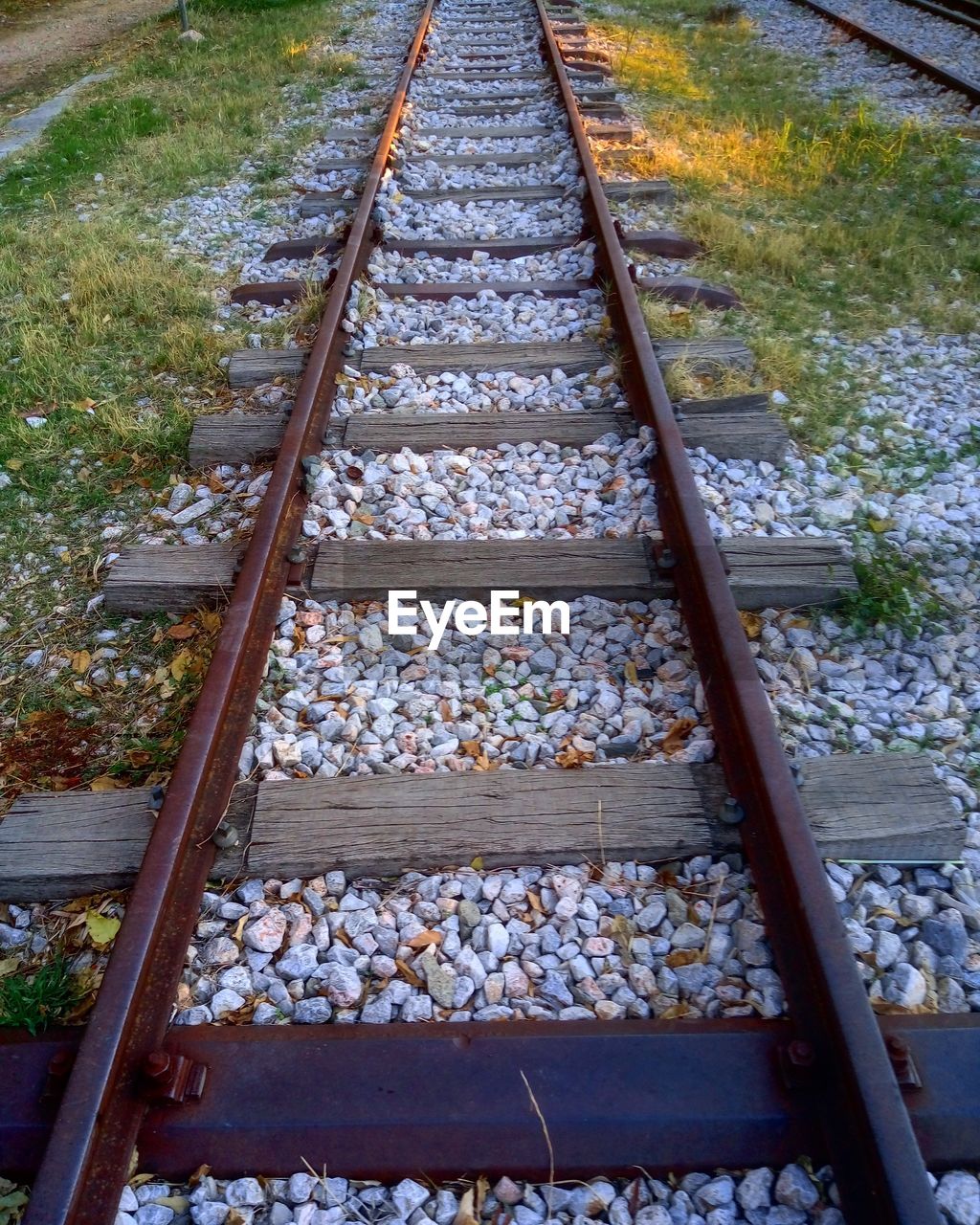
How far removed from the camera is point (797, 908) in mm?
1914

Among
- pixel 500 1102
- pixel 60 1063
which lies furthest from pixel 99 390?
pixel 500 1102

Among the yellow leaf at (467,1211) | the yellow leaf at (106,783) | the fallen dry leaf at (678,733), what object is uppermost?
the yellow leaf at (106,783)

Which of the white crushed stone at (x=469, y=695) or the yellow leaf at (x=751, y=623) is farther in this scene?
the yellow leaf at (x=751, y=623)

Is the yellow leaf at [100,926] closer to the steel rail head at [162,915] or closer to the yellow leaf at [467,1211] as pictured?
the steel rail head at [162,915]

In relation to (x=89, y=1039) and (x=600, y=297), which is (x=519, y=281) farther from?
(x=89, y=1039)

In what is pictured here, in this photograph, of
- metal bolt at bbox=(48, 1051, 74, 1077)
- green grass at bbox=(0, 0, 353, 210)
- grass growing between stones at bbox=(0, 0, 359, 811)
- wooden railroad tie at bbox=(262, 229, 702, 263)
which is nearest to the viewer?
metal bolt at bbox=(48, 1051, 74, 1077)

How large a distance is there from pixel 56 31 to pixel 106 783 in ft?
52.8

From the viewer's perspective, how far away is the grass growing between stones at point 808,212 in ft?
14.9

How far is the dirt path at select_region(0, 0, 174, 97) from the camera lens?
481 inches

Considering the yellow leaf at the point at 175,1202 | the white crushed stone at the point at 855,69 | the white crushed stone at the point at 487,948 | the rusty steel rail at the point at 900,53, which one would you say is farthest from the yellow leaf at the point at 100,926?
the rusty steel rail at the point at 900,53

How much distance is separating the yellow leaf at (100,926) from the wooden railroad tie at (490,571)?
1.10 m

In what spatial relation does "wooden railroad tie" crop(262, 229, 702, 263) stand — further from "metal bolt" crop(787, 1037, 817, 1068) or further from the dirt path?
the dirt path

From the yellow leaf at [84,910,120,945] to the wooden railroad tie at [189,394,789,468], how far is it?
201 cm

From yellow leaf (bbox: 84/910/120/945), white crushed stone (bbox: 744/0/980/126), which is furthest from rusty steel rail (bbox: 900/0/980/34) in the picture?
yellow leaf (bbox: 84/910/120/945)
